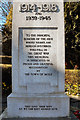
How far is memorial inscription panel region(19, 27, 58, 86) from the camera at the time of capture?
329 cm

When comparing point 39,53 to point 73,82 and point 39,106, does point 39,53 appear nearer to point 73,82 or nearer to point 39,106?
point 39,106

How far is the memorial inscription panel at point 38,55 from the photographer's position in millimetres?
3289

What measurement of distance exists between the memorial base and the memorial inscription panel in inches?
14.3

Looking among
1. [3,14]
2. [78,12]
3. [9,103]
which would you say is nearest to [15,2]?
[9,103]

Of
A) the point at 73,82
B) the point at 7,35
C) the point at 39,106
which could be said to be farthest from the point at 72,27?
the point at 39,106

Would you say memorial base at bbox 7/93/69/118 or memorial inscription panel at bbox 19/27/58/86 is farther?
memorial inscription panel at bbox 19/27/58/86

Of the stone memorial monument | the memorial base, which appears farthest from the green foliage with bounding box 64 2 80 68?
the memorial base

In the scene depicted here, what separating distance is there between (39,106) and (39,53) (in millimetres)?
1273

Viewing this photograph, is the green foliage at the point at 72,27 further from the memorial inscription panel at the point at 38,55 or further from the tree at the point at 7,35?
the memorial inscription panel at the point at 38,55

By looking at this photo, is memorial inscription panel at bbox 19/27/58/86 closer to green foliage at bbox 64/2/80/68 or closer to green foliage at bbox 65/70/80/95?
green foliage at bbox 65/70/80/95

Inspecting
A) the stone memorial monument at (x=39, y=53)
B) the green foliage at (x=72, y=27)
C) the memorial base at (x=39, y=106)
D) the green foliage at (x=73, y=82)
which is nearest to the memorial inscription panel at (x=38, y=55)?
the stone memorial monument at (x=39, y=53)

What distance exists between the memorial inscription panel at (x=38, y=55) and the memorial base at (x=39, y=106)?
364 millimetres

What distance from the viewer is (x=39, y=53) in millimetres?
3314

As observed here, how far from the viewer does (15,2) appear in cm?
328
